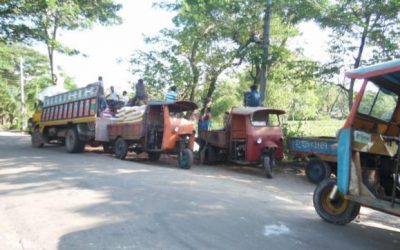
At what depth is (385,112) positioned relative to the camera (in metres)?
6.43

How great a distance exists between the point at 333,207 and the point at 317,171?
5.20m

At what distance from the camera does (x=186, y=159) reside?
13031 mm

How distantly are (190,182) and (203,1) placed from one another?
370 inches

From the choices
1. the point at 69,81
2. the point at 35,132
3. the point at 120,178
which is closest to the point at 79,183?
the point at 120,178

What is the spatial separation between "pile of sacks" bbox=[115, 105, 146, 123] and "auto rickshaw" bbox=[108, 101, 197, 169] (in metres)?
0.16

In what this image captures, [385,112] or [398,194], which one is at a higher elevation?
[385,112]

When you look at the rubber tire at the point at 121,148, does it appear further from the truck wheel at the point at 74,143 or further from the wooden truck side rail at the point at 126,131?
the truck wheel at the point at 74,143

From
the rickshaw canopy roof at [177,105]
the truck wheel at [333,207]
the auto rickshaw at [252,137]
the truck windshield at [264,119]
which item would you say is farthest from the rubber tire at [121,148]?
the truck wheel at [333,207]

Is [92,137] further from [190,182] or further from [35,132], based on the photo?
[190,182]

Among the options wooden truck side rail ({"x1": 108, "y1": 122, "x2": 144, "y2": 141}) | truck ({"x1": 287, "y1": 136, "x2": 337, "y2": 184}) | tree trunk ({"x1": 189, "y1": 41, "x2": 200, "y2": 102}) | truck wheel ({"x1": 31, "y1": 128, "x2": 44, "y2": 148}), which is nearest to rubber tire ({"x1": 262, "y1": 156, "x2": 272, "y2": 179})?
truck ({"x1": 287, "y1": 136, "x2": 337, "y2": 184})

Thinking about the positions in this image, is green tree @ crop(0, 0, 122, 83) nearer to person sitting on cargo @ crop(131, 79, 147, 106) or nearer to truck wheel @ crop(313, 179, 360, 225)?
person sitting on cargo @ crop(131, 79, 147, 106)

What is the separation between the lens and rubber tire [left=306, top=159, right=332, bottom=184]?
1133 cm

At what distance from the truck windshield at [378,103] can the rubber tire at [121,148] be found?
996 cm

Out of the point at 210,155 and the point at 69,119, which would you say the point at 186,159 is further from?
the point at 69,119
